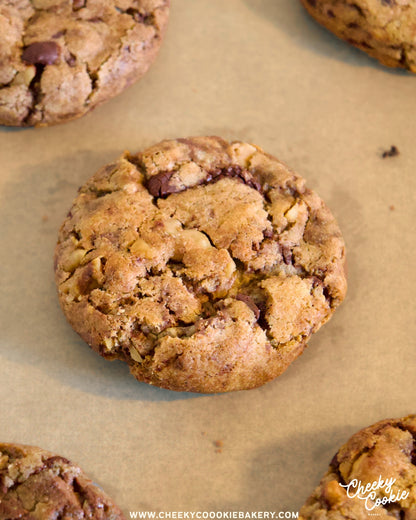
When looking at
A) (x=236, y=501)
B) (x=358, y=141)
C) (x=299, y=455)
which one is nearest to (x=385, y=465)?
Result: (x=299, y=455)

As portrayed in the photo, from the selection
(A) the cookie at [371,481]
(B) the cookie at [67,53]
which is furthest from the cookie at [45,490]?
(B) the cookie at [67,53]

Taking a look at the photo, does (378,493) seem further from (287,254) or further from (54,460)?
(54,460)

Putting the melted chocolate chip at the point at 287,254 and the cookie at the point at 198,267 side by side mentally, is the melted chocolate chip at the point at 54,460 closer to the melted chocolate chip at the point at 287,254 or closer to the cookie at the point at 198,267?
the cookie at the point at 198,267

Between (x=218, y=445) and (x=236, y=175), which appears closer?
(x=218, y=445)

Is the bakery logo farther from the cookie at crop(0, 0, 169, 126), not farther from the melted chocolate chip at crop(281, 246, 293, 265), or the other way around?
the cookie at crop(0, 0, 169, 126)

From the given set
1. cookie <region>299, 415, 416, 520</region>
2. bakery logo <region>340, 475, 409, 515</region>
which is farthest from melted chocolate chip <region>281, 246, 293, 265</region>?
bakery logo <region>340, 475, 409, 515</region>

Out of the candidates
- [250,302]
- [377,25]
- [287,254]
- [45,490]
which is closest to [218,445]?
[250,302]
